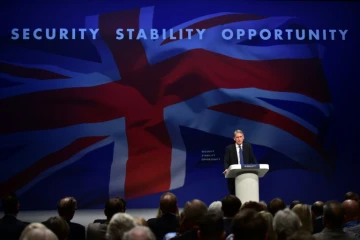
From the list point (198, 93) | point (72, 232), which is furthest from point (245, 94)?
point (72, 232)

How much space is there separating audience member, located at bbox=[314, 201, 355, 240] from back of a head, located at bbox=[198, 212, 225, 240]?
93 centimetres

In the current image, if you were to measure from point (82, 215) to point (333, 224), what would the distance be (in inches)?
190

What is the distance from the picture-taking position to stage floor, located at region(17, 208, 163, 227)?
7.07 meters

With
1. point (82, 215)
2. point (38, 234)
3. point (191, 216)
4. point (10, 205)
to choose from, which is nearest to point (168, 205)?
point (191, 216)

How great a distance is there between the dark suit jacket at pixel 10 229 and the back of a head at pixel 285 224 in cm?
193

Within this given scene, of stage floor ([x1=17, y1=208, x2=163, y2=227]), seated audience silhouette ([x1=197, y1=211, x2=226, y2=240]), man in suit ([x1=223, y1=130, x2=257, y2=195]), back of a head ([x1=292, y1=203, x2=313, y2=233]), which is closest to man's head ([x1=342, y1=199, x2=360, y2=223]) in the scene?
back of a head ([x1=292, y1=203, x2=313, y2=233])

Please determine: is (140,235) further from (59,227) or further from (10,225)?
(10,225)

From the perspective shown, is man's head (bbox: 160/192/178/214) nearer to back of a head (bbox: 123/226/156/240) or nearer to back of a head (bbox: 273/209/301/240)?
back of a head (bbox: 273/209/301/240)

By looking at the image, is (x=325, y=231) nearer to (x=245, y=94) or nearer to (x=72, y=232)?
(x=72, y=232)

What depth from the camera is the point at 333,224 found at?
3445 millimetres

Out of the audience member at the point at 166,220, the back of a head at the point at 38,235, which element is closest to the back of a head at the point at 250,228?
the back of a head at the point at 38,235

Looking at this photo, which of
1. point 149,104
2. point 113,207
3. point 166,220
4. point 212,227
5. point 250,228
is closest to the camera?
point 250,228

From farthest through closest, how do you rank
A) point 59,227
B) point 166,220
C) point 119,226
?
1. point 166,220
2. point 59,227
3. point 119,226

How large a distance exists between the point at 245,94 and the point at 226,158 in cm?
156
